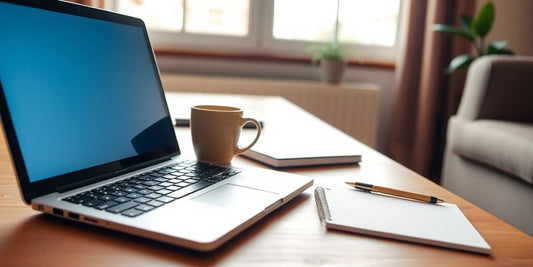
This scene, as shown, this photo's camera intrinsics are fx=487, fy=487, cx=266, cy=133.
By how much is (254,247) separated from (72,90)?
0.29 m

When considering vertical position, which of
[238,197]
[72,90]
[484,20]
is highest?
[484,20]

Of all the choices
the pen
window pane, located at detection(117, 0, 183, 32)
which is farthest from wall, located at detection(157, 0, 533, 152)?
the pen

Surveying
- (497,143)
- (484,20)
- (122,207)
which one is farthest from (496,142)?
(122,207)

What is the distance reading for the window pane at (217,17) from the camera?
2781mm

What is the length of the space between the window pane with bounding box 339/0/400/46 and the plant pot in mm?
382

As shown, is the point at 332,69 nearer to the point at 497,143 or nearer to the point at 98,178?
the point at 497,143

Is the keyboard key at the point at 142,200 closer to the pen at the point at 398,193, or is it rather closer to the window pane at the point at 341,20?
the pen at the point at 398,193

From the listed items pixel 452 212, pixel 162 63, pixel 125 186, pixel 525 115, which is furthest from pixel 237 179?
pixel 162 63

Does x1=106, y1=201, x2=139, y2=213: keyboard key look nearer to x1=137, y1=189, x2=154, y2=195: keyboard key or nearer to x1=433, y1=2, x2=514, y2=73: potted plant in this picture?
x1=137, y1=189, x2=154, y2=195: keyboard key

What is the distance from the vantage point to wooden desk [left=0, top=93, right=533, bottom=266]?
0.41 meters

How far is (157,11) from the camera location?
276cm

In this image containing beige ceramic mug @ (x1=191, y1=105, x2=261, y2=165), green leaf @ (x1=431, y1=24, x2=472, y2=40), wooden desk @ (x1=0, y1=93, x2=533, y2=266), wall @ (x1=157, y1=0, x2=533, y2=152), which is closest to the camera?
wooden desk @ (x1=0, y1=93, x2=533, y2=266)

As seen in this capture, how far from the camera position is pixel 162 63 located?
2732 millimetres

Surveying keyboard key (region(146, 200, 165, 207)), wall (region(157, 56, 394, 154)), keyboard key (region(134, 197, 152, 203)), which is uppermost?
keyboard key (region(134, 197, 152, 203))
